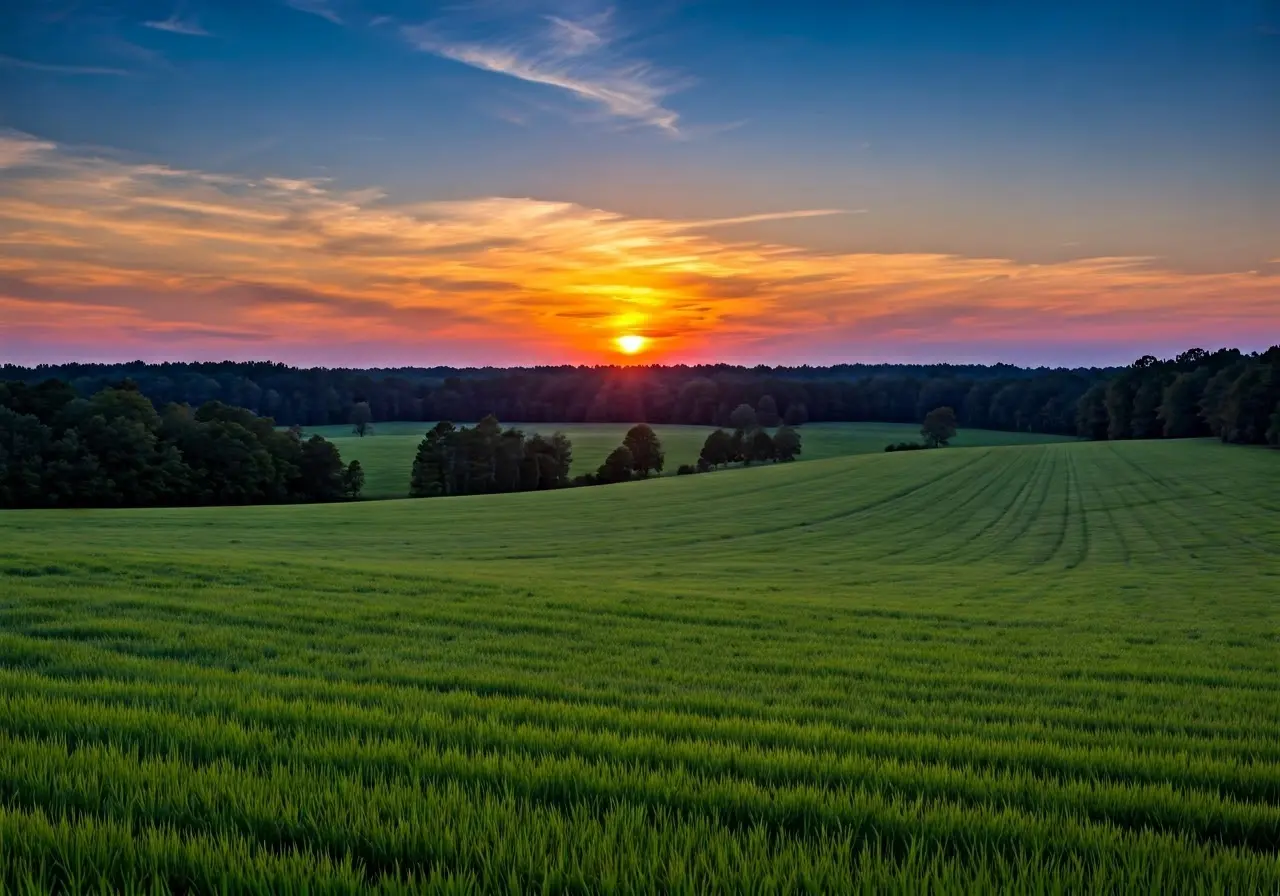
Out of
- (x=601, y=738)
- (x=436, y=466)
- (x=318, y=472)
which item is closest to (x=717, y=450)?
(x=436, y=466)

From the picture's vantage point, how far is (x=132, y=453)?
6838cm

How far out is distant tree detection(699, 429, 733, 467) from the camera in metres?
103

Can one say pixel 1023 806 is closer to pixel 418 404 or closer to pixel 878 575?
pixel 878 575

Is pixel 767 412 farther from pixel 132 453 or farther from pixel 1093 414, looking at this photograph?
pixel 132 453

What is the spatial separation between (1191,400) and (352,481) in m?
94.5

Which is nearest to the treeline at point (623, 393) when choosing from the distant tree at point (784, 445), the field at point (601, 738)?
the distant tree at point (784, 445)

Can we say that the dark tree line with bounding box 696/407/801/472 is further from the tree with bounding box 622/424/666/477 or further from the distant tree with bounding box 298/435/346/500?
the distant tree with bounding box 298/435/346/500

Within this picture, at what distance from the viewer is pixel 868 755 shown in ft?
18.9

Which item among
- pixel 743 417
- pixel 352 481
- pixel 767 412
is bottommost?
pixel 352 481

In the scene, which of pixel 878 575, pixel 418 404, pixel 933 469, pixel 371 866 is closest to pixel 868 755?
pixel 371 866

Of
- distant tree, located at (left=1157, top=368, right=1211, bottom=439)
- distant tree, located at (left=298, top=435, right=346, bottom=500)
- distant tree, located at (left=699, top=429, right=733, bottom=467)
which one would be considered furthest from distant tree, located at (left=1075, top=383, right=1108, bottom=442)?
distant tree, located at (left=298, top=435, right=346, bottom=500)

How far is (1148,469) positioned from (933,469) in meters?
16.2

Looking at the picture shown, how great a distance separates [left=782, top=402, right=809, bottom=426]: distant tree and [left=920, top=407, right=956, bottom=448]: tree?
29.0m

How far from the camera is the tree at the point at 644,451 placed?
99.8 metres
